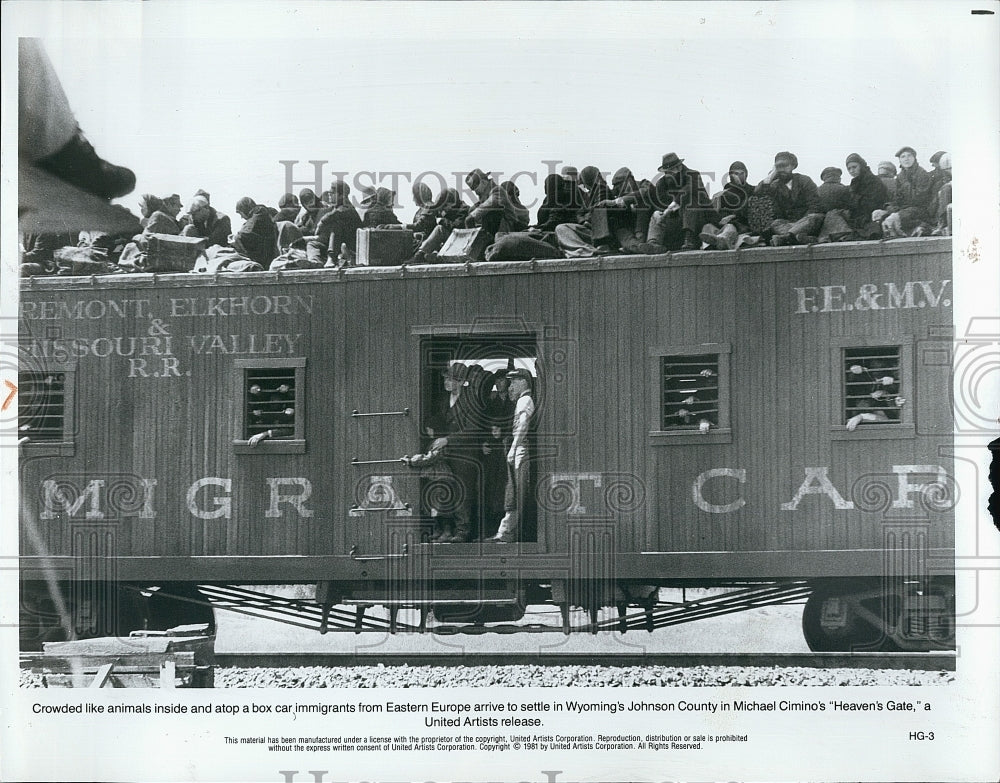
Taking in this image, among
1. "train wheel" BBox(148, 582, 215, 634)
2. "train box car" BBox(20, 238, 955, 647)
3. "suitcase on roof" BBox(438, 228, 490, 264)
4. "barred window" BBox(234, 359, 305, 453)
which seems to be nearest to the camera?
"train box car" BBox(20, 238, 955, 647)

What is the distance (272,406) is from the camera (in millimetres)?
7023

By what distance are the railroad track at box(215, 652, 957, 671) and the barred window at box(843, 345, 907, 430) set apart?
1.43m

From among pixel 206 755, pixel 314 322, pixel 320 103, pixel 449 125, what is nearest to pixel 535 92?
pixel 449 125

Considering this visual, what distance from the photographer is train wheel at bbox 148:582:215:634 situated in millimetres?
7086

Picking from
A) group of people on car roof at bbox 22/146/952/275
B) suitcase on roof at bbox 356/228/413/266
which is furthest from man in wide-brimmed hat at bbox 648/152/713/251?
suitcase on roof at bbox 356/228/413/266

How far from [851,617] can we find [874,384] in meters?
1.48

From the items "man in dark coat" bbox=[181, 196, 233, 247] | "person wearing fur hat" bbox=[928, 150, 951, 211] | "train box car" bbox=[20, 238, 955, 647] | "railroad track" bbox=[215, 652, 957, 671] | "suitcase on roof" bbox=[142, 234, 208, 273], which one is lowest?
"railroad track" bbox=[215, 652, 957, 671]

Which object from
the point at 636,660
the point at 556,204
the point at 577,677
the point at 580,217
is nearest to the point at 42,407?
the point at 556,204

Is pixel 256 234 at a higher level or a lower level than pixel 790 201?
lower

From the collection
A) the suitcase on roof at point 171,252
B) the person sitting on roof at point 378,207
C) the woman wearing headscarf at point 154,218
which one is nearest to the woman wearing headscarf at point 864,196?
the person sitting on roof at point 378,207

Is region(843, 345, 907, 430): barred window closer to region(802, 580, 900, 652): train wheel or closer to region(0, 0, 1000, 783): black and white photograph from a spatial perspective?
region(0, 0, 1000, 783): black and white photograph

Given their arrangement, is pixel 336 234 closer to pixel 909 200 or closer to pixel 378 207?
pixel 378 207

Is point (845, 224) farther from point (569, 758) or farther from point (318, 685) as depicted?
point (318, 685)

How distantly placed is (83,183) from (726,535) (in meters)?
4.60
